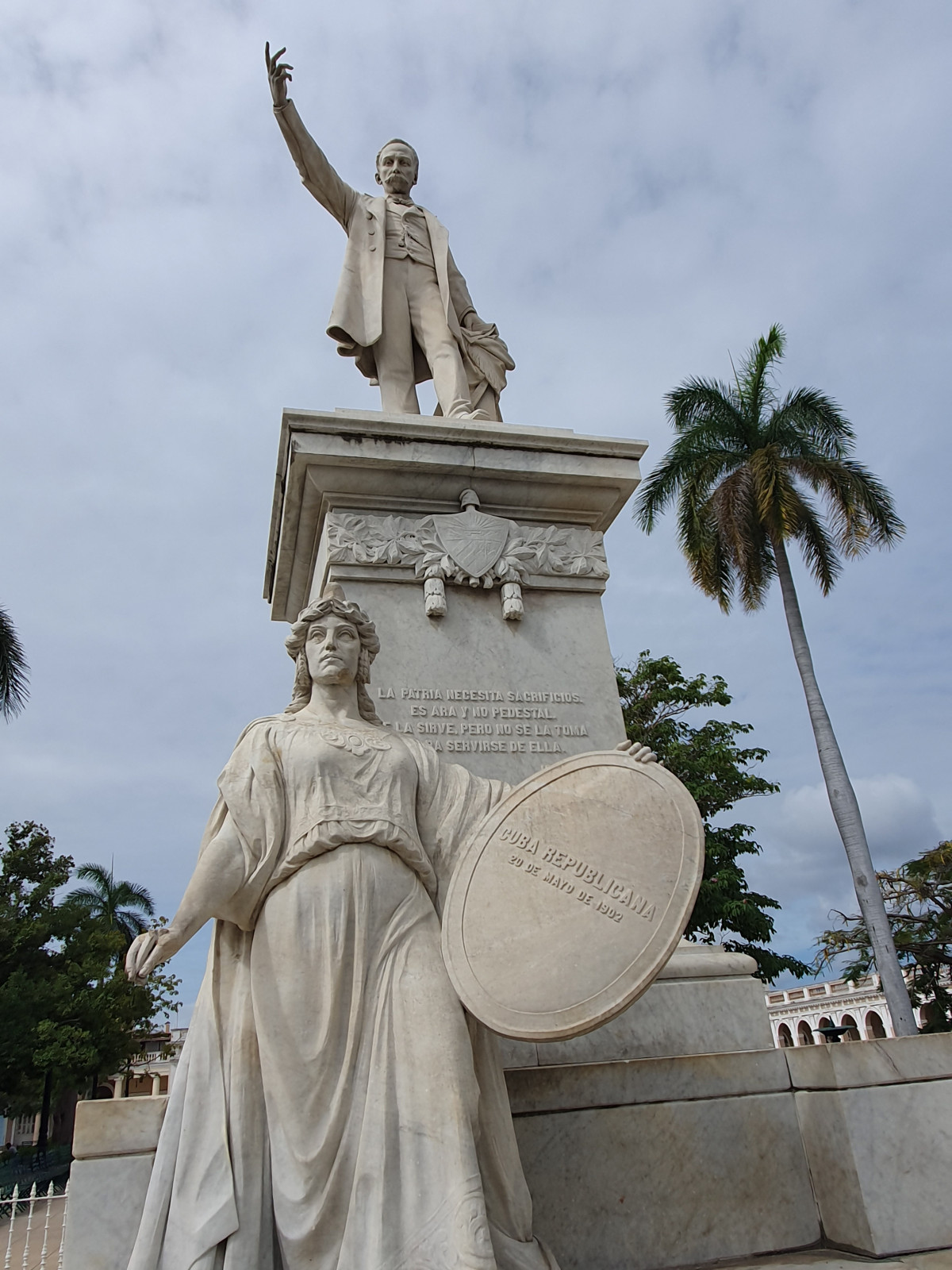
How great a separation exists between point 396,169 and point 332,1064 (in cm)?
642

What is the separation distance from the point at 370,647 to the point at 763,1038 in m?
Answer: 2.62

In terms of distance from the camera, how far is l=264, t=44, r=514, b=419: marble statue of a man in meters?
6.52

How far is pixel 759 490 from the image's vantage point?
2106 cm

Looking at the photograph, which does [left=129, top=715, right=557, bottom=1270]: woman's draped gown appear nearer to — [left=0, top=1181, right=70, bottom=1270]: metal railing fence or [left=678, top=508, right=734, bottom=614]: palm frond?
[left=0, top=1181, right=70, bottom=1270]: metal railing fence

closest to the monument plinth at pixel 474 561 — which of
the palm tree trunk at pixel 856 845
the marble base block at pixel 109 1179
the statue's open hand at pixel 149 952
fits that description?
the statue's open hand at pixel 149 952

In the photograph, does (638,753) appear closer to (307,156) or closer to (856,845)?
(307,156)

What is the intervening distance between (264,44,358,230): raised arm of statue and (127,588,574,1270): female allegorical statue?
4394mm

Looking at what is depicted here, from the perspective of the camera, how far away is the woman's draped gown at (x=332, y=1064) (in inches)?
116

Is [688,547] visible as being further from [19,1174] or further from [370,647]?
[19,1174]

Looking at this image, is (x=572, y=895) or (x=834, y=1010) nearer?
(x=572, y=895)

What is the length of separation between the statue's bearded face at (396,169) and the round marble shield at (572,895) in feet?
17.6

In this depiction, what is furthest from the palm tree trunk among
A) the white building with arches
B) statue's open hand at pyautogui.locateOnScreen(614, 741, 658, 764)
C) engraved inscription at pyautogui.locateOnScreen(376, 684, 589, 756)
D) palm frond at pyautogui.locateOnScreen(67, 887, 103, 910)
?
palm frond at pyautogui.locateOnScreen(67, 887, 103, 910)

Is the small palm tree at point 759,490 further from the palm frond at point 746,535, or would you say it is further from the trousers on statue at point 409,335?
the trousers on statue at point 409,335

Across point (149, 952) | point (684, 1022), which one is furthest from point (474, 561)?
point (149, 952)
